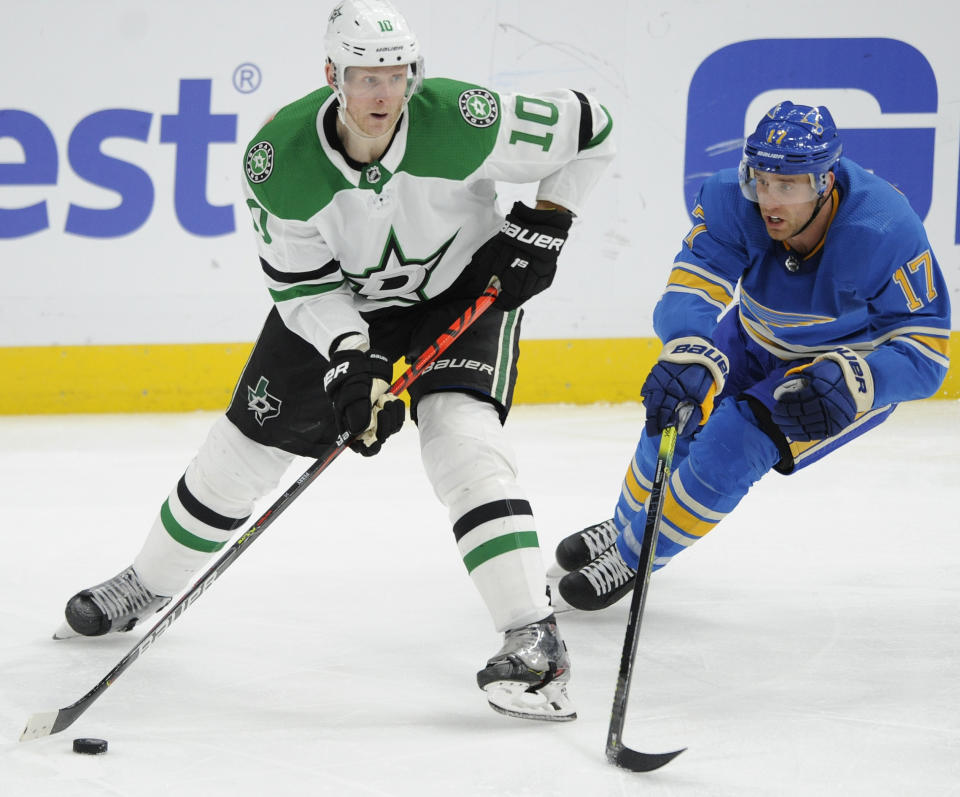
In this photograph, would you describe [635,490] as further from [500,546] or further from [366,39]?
[366,39]

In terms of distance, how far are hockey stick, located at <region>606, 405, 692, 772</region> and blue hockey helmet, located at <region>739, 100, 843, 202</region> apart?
0.44 meters

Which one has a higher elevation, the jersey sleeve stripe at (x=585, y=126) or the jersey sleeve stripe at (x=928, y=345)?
the jersey sleeve stripe at (x=585, y=126)

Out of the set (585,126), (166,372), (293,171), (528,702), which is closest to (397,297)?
(293,171)

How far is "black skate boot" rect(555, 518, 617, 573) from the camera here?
2697mm

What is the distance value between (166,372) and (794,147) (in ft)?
10.4

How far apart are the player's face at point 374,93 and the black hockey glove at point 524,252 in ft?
1.04

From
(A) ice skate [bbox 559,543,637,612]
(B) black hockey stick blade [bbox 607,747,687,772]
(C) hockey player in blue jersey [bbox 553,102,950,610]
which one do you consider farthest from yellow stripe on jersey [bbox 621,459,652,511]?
(B) black hockey stick blade [bbox 607,747,687,772]

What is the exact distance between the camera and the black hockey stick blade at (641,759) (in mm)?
1715

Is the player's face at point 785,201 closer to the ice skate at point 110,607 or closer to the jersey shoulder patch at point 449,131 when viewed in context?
the jersey shoulder patch at point 449,131

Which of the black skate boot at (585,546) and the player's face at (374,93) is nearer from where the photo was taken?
the player's face at (374,93)

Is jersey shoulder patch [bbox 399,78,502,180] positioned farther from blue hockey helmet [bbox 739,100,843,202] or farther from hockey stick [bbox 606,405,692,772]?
hockey stick [bbox 606,405,692,772]

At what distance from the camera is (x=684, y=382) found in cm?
216

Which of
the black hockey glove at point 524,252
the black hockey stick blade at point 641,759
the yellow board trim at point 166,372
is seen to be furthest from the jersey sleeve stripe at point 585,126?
the yellow board trim at point 166,372

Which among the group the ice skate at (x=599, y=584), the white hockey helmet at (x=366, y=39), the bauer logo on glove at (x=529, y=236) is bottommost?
the ice skate at (x=599, y=584)
